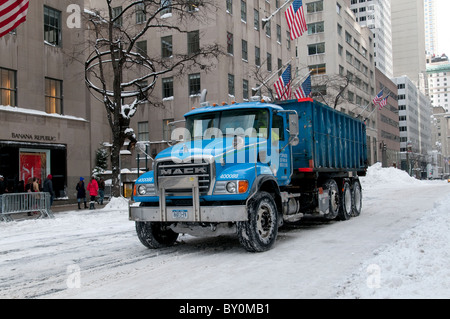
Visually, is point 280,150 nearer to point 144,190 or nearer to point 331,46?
point 144,190

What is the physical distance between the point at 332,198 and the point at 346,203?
43.1 inches

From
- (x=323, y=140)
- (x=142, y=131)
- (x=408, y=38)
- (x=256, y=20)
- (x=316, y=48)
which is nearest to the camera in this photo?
(x=323, y=140)

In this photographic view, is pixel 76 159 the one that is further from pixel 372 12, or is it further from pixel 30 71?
pixel 372 12

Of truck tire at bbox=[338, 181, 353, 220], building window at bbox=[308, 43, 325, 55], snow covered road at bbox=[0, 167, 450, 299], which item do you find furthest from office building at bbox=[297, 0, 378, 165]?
snow covered road at bbox=[0, 167, 450, 299]

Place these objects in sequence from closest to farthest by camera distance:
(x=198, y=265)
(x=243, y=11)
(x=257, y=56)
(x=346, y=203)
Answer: (x=198, y=265), (x=346, y=203), (x=243, y=11), (x=257, y=56)

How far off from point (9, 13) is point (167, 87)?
2701 centimetres

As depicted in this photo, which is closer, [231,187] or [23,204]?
[231,187]

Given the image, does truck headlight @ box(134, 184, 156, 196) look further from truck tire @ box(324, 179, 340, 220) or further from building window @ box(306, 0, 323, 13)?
building window @ box(306, 0, 323, 13)

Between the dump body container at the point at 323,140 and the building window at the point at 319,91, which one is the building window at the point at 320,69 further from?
the dump body container at the point at 323,140

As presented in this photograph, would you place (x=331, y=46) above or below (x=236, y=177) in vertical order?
above

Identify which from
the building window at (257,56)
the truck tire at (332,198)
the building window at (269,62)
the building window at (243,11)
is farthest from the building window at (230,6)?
the truck tire at (332,198)

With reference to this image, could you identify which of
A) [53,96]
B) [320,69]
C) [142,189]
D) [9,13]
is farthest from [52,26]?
[320,69]

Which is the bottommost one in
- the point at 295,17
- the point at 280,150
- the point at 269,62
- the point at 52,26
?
the point at 280,150

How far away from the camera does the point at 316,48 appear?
72.8m
